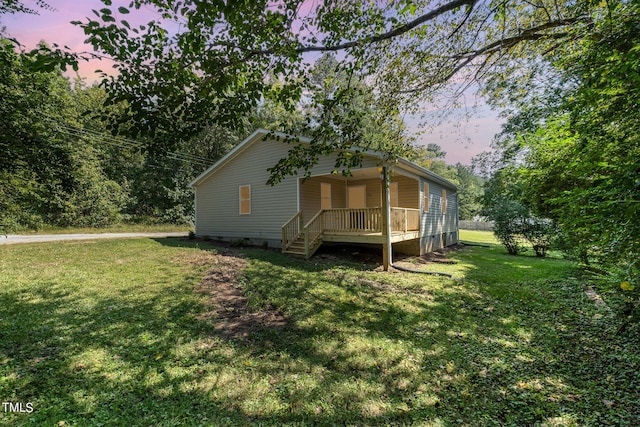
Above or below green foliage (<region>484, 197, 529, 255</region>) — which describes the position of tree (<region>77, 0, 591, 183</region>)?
above

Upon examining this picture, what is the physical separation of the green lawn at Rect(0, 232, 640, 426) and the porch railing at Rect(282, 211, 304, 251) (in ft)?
14.5

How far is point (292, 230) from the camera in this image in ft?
37.1

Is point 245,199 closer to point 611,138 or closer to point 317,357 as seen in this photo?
point 317,357

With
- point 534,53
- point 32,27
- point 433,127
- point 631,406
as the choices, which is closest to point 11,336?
point 32,27

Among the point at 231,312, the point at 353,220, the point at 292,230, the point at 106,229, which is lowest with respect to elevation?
the point at 231,312

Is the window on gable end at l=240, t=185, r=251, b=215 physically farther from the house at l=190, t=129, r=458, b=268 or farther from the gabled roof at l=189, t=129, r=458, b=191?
the gabled roof at l=189, t=129, r=458, b=191

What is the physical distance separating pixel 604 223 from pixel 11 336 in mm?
6823

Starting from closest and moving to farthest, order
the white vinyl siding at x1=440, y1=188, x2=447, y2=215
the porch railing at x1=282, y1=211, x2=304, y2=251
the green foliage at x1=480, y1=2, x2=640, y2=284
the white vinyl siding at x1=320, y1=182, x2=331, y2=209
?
the green foliage at x1=480, y1=2, x2=640, y2=284, the porch railing at x1=282, y1=211, x2=304, y2=251, the white vinyl siding at x1=320, y1=182, x2=331, y2=209, the white vinyl siding at x1=440, y1=188, x2=447, y2=215

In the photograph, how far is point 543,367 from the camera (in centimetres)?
331

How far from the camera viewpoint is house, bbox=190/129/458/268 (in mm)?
9781

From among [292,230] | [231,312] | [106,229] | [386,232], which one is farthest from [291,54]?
[106,229]

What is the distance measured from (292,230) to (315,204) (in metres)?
1.74

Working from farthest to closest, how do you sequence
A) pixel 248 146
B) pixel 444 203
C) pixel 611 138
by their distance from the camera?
pixel 444 203
pixel 248 146
pixel 611 138

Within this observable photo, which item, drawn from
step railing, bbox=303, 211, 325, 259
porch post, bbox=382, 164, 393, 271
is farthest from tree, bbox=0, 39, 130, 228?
porch post, bbox=382, 164, 393, 271
